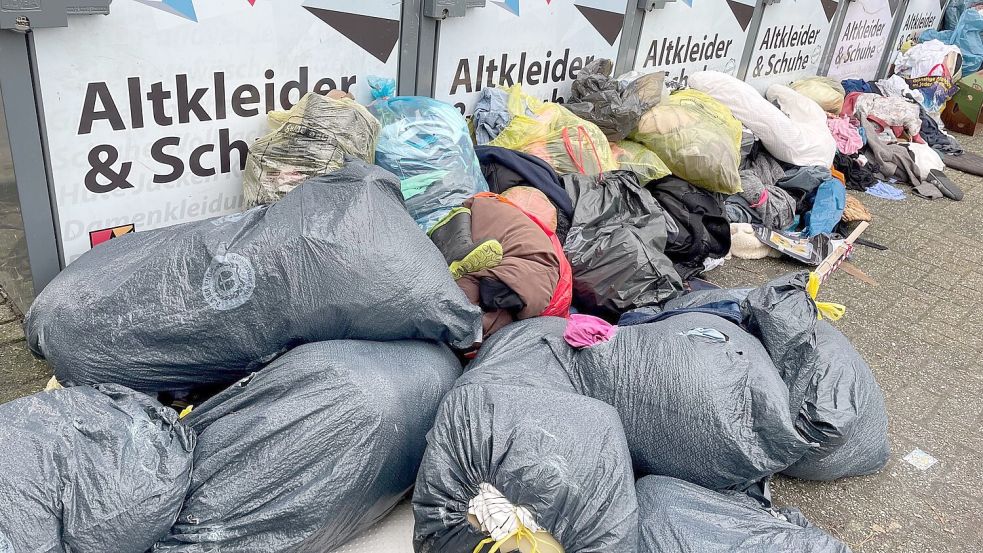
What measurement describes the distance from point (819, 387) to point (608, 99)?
194cm

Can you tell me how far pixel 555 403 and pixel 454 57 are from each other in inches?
78.2

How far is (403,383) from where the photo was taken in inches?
78.5

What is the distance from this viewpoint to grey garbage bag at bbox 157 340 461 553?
1778mm

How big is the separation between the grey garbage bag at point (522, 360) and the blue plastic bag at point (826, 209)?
8.39 ft

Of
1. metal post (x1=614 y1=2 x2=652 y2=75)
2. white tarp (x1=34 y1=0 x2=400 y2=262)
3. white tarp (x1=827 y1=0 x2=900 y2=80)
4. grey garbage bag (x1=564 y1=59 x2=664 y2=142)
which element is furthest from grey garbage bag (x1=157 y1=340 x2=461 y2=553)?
white tarp (x1=827 y1=0 x2=900 y2=80)

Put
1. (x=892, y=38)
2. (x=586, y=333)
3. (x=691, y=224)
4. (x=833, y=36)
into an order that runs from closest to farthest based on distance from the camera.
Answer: (x=586, y=333) → (x=691, y=224) → (x=833, y=36) → (x=892, y=38)

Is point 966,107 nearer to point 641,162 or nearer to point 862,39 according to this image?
point 862,39

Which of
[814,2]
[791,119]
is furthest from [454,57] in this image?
[814,2]

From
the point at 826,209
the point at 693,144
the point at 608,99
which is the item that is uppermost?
the point at 608,99

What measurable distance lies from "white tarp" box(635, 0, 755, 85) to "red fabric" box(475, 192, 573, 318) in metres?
2.05

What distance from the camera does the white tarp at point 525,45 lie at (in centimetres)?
337

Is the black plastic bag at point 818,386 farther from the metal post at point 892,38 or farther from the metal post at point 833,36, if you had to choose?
the metal post at point 892,38

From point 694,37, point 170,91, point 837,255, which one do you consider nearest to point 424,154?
point 170,91

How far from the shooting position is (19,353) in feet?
8.44
